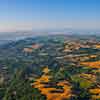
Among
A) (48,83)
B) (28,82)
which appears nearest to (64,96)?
(48,83)

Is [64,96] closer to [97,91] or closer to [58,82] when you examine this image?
[97,91]

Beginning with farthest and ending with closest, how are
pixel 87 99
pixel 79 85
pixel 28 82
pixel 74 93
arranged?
pixel 28 82 → pixel 79 85 → pixel 74 93 → pixel 87 99

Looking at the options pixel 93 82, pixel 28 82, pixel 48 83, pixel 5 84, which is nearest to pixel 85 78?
pixel 93 82

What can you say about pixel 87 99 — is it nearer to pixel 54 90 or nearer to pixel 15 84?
pixel 54 90

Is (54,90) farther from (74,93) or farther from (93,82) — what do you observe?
(93,82)

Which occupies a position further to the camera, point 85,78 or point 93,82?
point 85,78

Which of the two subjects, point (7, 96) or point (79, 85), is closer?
point (7, 96)

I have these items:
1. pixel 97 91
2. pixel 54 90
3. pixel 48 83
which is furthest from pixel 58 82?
pixel 97 91

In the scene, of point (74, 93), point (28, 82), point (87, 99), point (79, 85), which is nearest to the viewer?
point (87, 99)
